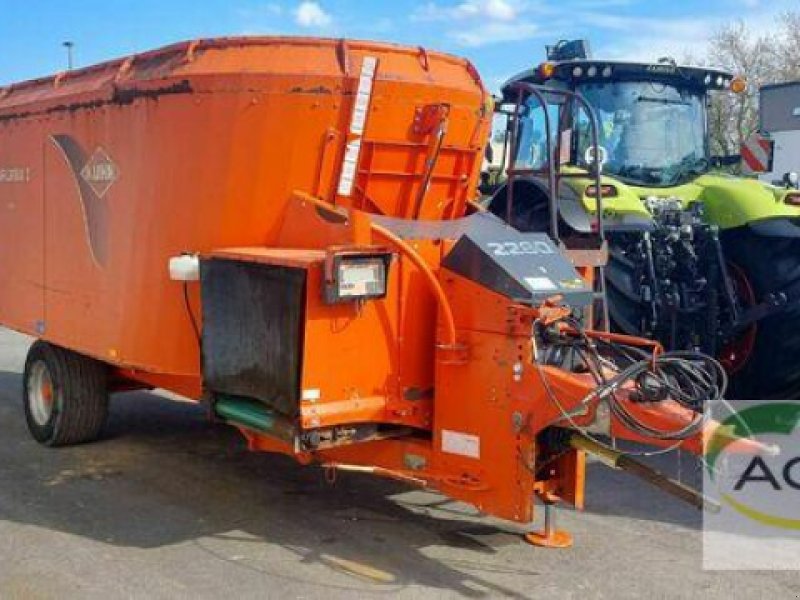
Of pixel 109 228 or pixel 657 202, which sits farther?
pixel 657 202

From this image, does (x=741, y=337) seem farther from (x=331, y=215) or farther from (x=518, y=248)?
(x=331, y=215)

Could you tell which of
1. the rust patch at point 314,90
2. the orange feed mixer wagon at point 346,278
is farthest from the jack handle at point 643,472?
the rust patch at point 314,90

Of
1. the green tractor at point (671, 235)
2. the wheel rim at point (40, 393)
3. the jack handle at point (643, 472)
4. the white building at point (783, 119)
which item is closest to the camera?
the jack handle at point (643, 472)

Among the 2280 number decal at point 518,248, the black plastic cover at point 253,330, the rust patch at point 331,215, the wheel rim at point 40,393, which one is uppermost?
the rust patch at point 331,215

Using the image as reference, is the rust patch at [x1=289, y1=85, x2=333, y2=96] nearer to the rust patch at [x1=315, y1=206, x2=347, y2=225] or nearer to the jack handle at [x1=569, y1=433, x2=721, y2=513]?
the rust patch at [x1=315, y1=206, x2=347, y2=225]

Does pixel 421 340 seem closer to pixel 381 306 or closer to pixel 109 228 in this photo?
pixel 381 306

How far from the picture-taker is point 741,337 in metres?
6.73

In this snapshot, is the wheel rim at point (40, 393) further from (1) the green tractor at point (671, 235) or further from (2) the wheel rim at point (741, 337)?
(2) the wheel rim at point (741, 337)

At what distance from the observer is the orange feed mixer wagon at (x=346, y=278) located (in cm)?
432

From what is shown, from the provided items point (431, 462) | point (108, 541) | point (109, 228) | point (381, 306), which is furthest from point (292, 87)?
point (108, 541)

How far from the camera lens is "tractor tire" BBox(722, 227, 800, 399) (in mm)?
6441

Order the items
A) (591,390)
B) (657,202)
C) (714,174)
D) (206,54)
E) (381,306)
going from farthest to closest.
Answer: (714,174) → (657,202) → (206,54) → (381,306) → (591,390)

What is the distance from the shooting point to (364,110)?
477 cm

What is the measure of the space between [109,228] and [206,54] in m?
1.22
